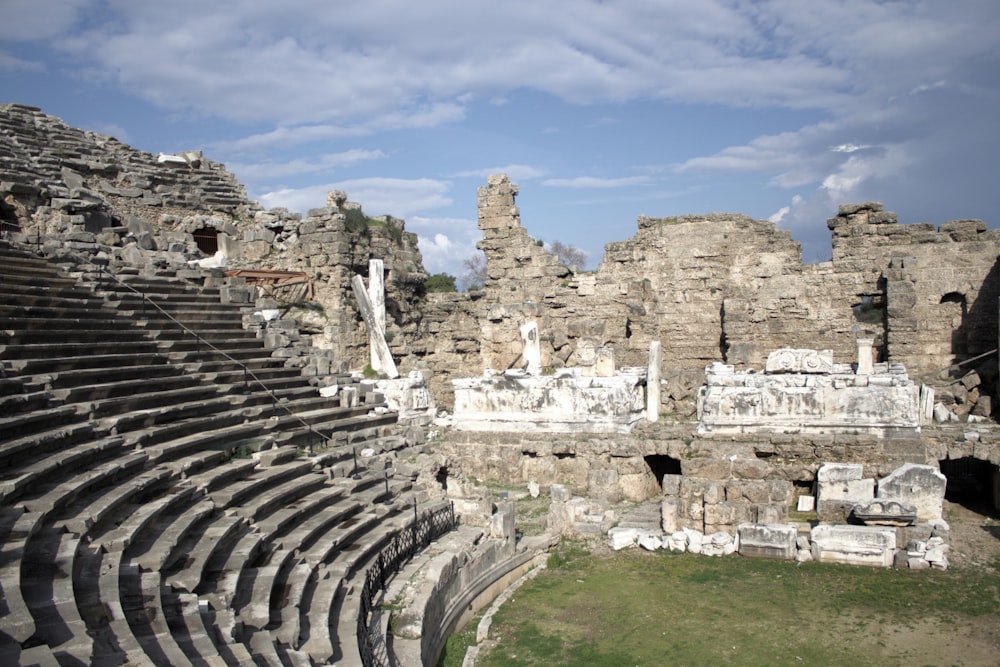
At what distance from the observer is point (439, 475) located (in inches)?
502

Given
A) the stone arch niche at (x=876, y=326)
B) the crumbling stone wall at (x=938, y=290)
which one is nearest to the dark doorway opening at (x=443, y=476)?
the stone arch niche at (x=876, y=326)

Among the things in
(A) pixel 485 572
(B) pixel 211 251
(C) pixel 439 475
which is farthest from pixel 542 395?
→ (B) pixel 211 251

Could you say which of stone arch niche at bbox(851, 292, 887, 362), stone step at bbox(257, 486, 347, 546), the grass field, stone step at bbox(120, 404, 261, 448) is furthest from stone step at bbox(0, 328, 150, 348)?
stone arch niche at bbox(851, 292, 887, 362)

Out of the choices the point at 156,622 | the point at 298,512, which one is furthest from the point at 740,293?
the point at 156,622

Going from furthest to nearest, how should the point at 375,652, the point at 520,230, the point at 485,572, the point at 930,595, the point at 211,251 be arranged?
the point at 520,230 → the point at 211,251 → the point at 485,572 → the point at 930,595 → the point at 375,652

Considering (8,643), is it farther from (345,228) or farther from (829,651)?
(345,228)

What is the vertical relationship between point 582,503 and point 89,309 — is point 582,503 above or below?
below

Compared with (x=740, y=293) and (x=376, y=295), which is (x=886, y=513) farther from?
(x=376, y=295)

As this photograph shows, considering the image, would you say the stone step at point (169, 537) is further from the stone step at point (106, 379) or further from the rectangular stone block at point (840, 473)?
the rectangular stone block at point (840, 473)

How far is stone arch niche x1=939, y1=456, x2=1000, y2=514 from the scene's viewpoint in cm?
1241

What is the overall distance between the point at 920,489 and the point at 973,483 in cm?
292

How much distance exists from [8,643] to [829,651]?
714 centimetres

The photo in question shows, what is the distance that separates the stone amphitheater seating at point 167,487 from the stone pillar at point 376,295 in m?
5.25

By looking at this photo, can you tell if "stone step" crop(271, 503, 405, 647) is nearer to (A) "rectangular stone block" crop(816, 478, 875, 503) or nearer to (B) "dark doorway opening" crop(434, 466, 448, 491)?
(B) "dark doorway opening" crop(434, 466, 448, 491)
